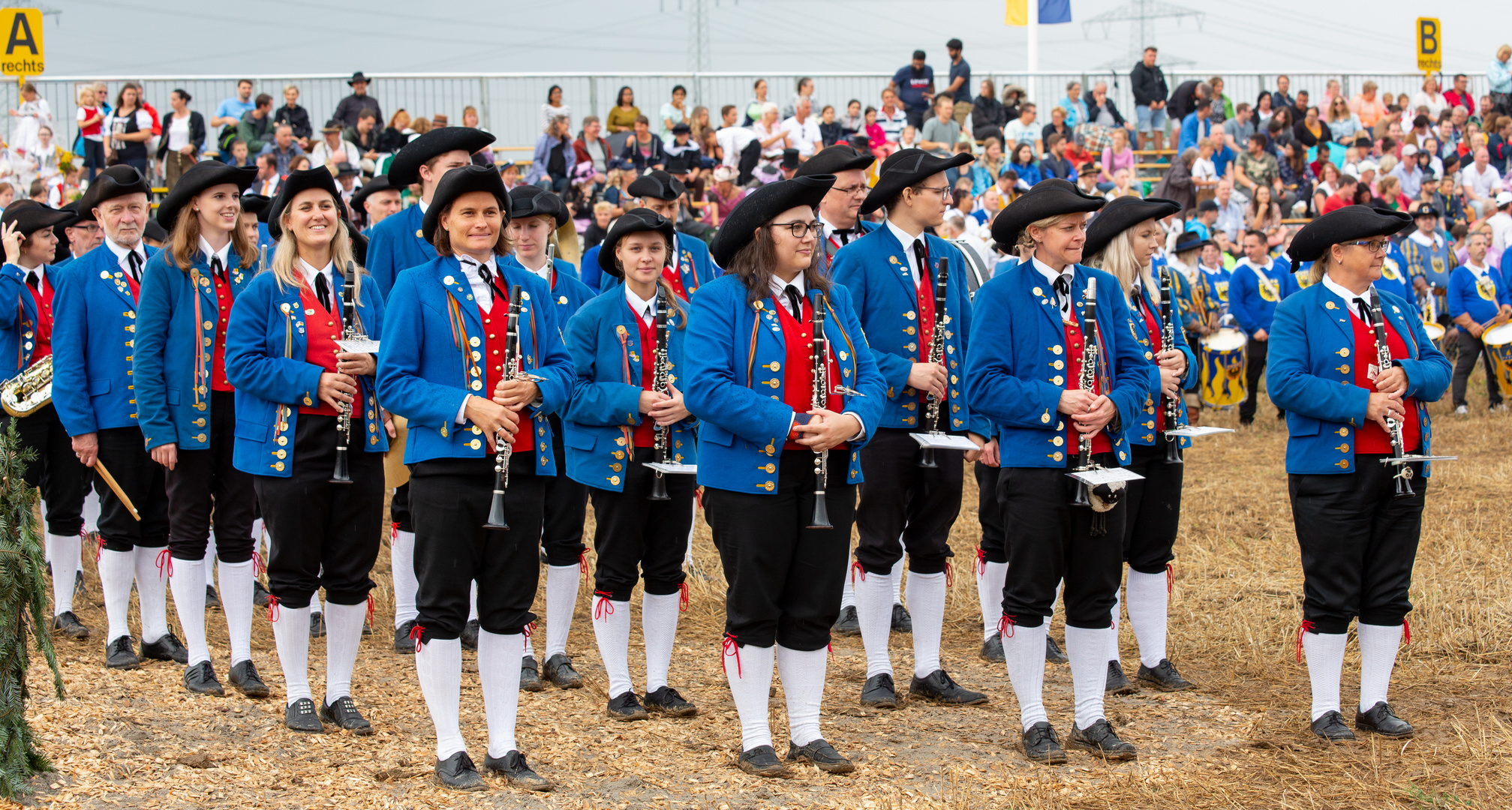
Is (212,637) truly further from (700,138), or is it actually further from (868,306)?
(700,138)

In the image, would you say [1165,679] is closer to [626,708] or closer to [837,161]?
[626,708]

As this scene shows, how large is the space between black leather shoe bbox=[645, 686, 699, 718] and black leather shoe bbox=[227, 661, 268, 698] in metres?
1.70

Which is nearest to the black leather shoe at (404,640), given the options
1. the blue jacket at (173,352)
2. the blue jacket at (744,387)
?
the blue jacket at (173,352)

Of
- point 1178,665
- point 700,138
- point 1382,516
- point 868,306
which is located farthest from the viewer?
point 700,138

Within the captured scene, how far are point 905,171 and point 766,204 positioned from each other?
1.33m

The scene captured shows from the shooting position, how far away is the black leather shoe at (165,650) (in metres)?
6.80

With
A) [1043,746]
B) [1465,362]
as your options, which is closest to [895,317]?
[1043,746]

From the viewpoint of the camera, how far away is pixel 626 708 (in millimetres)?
6199

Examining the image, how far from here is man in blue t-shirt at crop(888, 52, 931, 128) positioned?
22.2 m

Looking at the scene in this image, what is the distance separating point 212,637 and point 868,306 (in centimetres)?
397

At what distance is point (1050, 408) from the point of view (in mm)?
5375

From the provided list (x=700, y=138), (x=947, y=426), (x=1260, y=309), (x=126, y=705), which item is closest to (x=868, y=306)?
(x=947, y=426)

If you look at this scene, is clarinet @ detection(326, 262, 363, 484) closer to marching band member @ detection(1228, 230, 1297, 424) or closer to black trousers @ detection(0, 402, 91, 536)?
black trousers @ detection(0, 402, 91, 536)

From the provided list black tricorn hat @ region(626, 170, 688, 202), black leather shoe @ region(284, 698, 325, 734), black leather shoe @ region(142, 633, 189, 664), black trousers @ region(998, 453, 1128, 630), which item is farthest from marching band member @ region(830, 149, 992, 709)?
black leather shoe @ region(142, 633, 189, 664)
